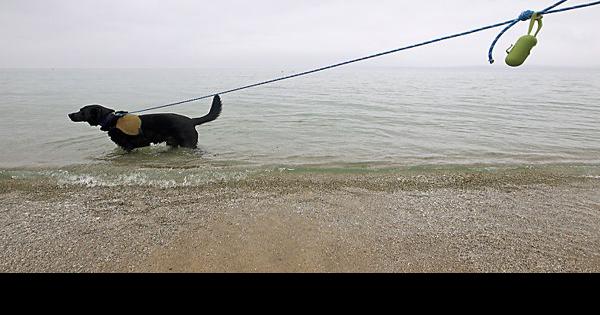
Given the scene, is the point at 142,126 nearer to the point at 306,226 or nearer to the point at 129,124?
the point at 129,124

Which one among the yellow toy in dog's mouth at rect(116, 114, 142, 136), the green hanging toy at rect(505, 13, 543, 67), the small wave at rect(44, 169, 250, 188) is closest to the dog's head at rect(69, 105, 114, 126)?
the yellow toy in dog's mouth at rect(116, 114, 142, 136)

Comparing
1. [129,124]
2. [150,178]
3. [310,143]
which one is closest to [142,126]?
[129,124]

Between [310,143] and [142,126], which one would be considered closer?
[142,126]

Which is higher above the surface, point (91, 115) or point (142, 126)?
point (91, 115)

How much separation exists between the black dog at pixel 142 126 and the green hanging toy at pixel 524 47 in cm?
467

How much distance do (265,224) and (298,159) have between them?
2600 millimetres

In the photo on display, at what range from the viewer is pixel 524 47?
85.4 inches

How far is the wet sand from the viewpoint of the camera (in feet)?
8.50

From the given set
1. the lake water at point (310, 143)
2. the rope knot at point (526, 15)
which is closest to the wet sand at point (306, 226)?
the lake water at point (310, 143)

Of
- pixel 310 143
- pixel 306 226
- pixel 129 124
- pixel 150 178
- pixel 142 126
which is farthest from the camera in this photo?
pixel 310 143

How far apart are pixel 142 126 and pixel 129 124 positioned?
0.20m

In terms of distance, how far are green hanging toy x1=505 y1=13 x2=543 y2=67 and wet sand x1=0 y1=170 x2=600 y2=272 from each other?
139 cm

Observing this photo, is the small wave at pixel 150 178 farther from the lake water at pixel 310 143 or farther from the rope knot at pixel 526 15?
the rope knot at pixel 526 15

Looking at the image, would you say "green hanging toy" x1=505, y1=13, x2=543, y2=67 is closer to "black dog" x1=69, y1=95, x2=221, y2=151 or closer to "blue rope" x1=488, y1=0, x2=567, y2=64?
"blue rope" x1=488, y1=0, x2=567, y2=64
